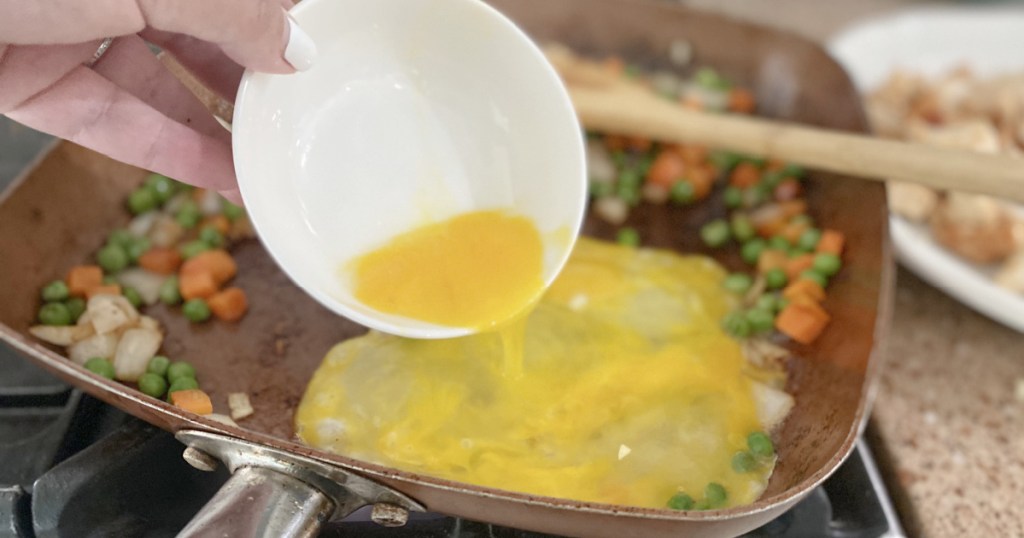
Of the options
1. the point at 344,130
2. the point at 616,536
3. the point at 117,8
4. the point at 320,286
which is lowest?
the point at 616,536

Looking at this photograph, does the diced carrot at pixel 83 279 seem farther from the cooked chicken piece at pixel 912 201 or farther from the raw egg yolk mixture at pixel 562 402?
the cooked chicken piece at pixel 912 201

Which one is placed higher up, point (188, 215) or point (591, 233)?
point (188, 215)

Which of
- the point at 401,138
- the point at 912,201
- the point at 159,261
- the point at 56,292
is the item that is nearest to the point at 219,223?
the point at 159,261

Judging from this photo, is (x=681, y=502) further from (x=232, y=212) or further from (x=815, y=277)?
(x=232, y=212)

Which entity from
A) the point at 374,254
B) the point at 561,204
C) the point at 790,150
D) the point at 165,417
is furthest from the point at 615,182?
the point at 165,417

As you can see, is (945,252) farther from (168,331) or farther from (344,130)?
(168,331)

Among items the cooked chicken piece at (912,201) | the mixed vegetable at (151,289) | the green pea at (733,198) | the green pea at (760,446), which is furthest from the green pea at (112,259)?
the cooked chicken piece at (912,201)
